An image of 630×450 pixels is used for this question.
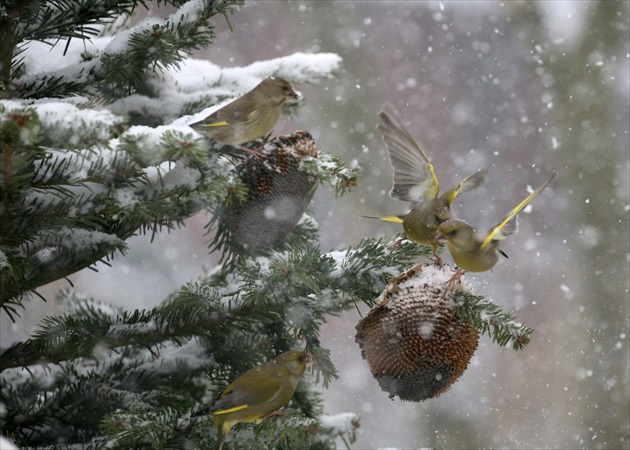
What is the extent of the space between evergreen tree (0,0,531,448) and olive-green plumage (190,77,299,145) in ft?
0.09

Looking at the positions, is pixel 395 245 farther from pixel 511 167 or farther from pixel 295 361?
pixel 511 167

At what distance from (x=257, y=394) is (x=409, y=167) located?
0.43 m

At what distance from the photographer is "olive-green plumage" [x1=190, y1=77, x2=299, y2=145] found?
111cm

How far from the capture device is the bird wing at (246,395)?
3.63 ft

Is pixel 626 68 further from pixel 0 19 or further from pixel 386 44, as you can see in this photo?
pixel 0 19

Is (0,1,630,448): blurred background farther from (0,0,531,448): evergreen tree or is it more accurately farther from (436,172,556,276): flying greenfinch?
(436,172,556,276): flying greenfinch

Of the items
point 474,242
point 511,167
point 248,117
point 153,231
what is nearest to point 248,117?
point 248,117

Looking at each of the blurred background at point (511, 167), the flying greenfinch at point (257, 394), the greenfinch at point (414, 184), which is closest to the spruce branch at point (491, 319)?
the greenfinch at point (414, 184)

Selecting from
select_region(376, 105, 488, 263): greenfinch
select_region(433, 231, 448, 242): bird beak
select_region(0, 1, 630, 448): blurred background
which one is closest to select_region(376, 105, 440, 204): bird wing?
select_region(376, 105, 488, 263): greenfinch

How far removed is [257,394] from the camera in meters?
1.13

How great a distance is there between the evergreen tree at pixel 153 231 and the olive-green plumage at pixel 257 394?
0.10 feet

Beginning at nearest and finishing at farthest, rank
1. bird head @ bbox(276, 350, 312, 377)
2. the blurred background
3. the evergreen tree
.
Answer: the evergreen tree → bird head @ bbox(276, 350, 312, 377) → the blurred background

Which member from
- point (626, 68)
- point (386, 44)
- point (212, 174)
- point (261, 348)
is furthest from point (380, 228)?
point (212, 174)

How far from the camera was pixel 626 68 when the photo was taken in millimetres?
5000
